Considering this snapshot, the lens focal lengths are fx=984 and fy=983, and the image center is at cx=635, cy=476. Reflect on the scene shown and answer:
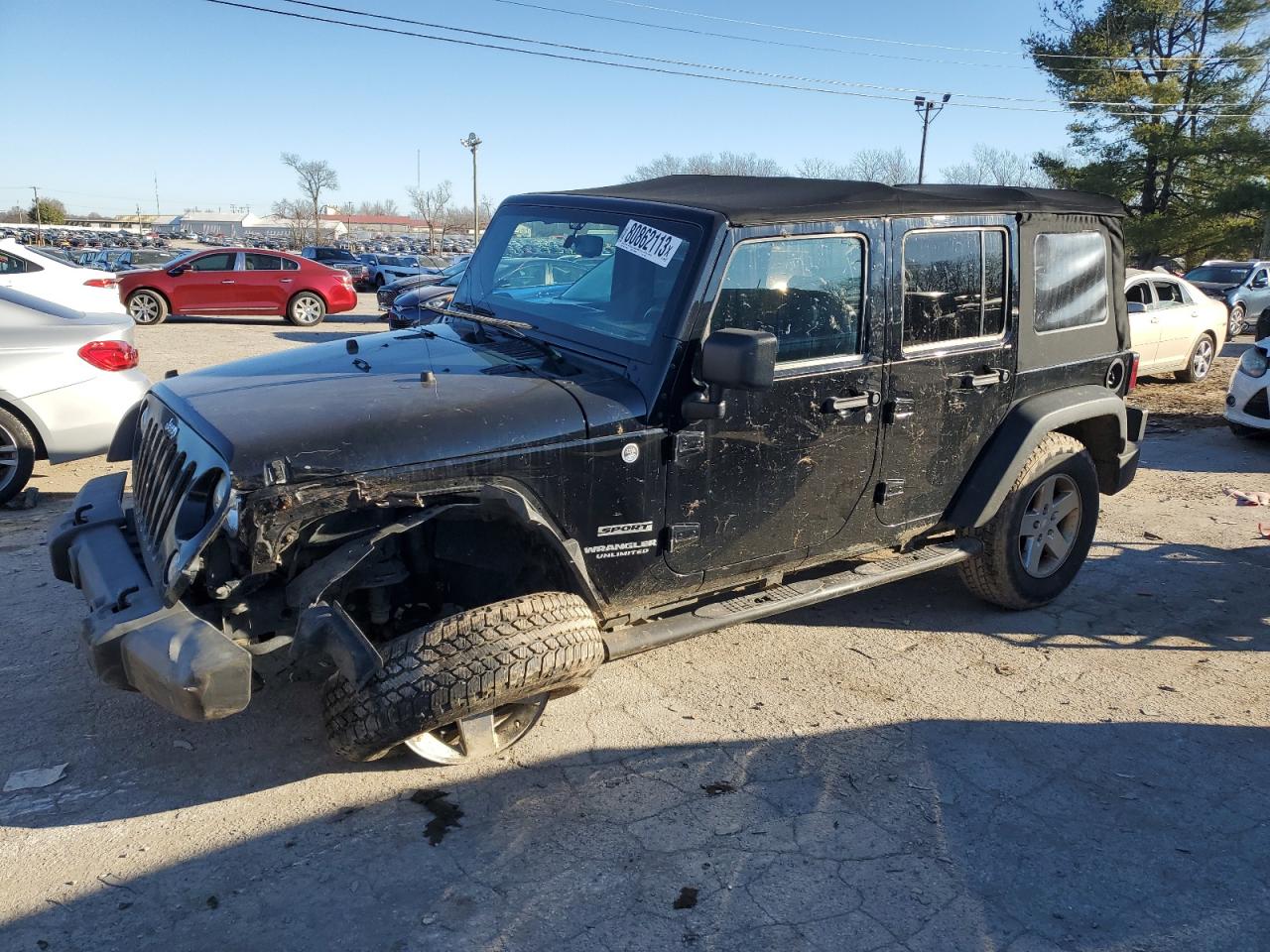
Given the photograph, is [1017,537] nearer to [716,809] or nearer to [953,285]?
[953,285]

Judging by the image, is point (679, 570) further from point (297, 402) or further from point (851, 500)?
point (297, 402)

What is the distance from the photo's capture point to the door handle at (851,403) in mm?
3848

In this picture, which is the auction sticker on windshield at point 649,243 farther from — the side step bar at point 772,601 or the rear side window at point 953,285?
the side step bar at point 772,601

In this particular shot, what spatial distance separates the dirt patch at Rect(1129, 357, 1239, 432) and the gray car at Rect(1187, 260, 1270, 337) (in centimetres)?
698

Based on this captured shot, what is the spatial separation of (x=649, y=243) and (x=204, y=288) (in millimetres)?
17219

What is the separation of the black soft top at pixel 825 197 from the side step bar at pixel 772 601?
1.46m

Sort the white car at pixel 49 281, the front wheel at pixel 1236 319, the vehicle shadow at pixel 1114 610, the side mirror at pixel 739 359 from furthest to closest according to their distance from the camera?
1. the front wheel at pixel 1236 319
2. the white car at pixel 49 281
3. the vehicle shadow at pixel 1114 610
4. the side mirror at pixel 739 359

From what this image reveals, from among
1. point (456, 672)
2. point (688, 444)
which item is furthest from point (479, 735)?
point (688, 444)

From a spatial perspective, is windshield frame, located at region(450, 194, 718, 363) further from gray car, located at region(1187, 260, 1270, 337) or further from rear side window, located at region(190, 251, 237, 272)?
gray car, located at region(1187, 260, 1270, 337)

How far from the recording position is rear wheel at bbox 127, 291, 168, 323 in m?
18.0

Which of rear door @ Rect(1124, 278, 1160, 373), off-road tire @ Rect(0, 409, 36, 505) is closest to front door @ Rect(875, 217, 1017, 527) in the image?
off-road tire @ Rect(0, 409, 36, 505)

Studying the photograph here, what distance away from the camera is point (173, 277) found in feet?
60.6

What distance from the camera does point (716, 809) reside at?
329 centimetres

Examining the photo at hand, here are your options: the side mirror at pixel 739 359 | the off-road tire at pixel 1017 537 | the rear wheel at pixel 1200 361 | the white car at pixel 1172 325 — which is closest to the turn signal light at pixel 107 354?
the side mirror at pixel 739 359
